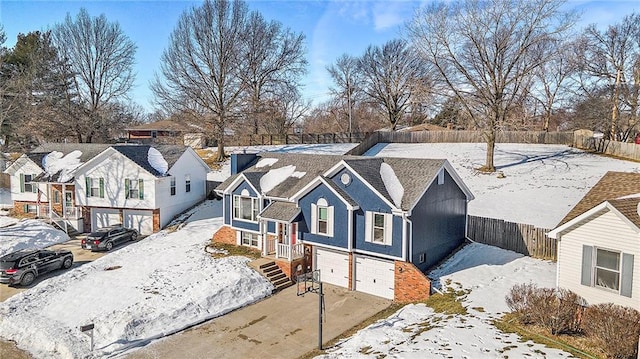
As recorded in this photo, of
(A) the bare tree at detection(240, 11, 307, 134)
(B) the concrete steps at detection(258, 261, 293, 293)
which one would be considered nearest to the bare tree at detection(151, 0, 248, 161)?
(A) the bare tree at detection(240, 11, 307, 134)

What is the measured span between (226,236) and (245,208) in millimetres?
2374

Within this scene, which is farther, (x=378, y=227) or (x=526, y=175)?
(x=526, y=175)

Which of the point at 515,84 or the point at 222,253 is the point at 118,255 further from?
the point at 515,84

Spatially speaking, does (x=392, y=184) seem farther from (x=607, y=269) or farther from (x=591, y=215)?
(x=607, y=269)

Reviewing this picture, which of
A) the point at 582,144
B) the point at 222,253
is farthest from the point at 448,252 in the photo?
the point at 582,144

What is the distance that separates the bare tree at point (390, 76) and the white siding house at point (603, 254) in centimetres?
4361

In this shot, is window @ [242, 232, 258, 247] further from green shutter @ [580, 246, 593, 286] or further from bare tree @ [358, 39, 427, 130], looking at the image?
bare tree @ [358, 39, 427, 130]

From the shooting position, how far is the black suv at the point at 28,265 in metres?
19.7

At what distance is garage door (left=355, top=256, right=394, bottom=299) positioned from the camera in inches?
707

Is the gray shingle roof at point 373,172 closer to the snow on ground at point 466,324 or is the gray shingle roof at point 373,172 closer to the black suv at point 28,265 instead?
the snow on ground at point 466,324

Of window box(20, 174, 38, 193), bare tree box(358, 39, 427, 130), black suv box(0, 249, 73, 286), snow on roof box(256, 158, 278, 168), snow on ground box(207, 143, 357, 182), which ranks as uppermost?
bare tree box(358, 39, 427, 130)

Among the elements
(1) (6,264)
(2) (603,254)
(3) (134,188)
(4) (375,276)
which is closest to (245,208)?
(4) (375,276)

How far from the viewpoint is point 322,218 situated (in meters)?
19.6

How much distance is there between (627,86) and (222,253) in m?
39.3
